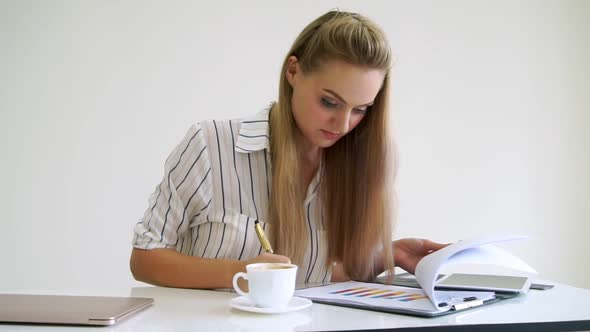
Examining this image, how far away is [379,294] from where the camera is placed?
3.26ft

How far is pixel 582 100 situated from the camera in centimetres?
297

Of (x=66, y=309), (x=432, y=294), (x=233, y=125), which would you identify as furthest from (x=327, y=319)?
(x=233, y=125)

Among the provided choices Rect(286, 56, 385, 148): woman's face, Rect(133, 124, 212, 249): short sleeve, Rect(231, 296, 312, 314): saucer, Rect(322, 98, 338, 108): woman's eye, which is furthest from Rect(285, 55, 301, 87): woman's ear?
Rect(231, 296, 312, 314): saucer

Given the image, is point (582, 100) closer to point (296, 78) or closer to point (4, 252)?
point (296, 78)

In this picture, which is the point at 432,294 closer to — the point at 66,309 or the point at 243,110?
the point at 66,309

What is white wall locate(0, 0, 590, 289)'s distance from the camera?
7.43 feet

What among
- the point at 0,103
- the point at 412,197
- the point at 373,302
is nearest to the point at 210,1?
the point at 0,103

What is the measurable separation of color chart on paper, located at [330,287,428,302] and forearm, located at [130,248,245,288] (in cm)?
20

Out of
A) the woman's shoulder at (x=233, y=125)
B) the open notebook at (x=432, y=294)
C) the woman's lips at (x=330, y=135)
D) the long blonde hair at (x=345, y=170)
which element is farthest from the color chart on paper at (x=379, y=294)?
the woman's shoulder at (x=233, y=125)

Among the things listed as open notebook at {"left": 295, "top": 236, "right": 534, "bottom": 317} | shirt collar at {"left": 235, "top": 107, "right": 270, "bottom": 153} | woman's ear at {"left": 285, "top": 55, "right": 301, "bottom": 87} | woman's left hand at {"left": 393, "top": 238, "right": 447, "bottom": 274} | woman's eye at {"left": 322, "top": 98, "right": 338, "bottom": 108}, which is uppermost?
woman's ear at {"left": 285, "top": 55, "right": 301, "bottom": 87}

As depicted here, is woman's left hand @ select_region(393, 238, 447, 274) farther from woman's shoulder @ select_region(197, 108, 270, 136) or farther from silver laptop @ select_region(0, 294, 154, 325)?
silver laptop @ select_region(0, 294, 154, 325)

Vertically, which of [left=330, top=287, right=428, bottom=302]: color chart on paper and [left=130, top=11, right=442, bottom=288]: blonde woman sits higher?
[left=130, top=11, right=442, bottom=288]: blonde woman

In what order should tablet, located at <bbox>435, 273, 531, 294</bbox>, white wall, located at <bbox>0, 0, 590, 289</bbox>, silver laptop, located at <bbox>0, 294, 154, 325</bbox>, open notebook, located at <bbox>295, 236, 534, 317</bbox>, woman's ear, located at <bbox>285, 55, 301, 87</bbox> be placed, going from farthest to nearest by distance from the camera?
white wall, located at <bbox>0, 0, 590, 289</bbox>, woman's ear, located at <bbox>285, 55, 301, 87</bbox>, tablet, located at <bbox>435, 273, 531, 294</bbox>, open notebook, located at <bbox>295, 236, 534, 317</bbox>, silver laptop, located at <bbox>0, 294, 154, 325</bbox>

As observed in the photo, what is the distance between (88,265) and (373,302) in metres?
1.71
